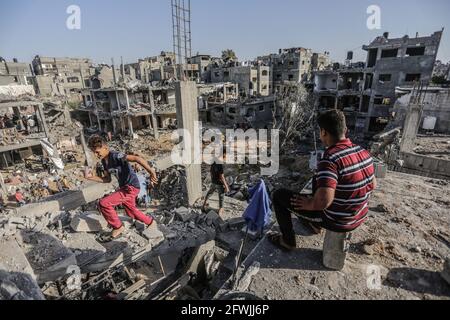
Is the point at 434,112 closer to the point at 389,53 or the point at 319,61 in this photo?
the point at 389,53

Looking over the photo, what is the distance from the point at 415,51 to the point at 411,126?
19.0 m

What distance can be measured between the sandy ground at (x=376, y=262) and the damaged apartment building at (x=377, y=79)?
20160 mm

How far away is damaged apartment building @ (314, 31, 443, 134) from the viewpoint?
903 inches

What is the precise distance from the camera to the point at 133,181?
194 inches

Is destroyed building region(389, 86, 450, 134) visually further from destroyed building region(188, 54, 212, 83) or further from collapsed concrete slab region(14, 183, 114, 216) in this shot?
destroyed building region(188, 54, 212, 83)

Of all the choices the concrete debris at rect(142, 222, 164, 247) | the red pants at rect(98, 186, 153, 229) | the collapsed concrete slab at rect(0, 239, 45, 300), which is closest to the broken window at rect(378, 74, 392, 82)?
the concrete debris at rect(142, 222, 164, 247)

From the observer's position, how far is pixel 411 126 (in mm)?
10617

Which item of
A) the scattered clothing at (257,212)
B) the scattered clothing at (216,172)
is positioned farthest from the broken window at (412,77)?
the scattered clothing at (257,212)

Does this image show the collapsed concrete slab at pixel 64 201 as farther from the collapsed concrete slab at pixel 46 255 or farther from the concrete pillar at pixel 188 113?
the concrete pillar at pixel 188 113

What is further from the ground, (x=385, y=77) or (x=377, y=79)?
(x=385, y=77)

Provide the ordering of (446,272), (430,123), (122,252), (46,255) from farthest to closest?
(430,123) → (122,252) → (46,255) → (446,272)

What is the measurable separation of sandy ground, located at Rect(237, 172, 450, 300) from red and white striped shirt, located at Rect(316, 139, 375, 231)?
2.74ft

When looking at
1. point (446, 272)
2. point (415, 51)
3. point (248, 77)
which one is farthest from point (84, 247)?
point (248, 77)

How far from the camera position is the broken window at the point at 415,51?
23.1 meters
